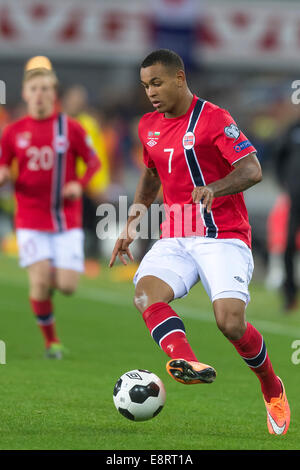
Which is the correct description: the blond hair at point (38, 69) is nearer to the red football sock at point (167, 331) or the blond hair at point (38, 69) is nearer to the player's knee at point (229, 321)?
the red football sock at point (167, 331)

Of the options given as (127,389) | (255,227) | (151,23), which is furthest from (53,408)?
(151,23)

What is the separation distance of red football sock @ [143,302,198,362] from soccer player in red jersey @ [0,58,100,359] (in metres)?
3.21

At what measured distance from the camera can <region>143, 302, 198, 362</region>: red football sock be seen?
5582 mm

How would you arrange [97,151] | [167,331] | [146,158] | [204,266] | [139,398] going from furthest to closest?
[97,151], [146,158], [204,266], [139,398], [167,331]

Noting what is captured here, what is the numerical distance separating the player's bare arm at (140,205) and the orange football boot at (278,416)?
3.96 feet

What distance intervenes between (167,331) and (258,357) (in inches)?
25.6

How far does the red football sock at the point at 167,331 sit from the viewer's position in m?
5.58

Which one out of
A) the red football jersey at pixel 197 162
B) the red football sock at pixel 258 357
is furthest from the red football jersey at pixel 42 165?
the red football sock at pixel 258 357

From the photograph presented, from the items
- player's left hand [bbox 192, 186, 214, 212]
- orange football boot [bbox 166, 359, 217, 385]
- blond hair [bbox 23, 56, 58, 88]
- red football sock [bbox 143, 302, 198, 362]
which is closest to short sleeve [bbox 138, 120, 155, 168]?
player's left hand [bbox 192, 186, 214, 212]

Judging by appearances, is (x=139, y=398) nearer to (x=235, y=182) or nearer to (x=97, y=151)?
(x=235, y=182)

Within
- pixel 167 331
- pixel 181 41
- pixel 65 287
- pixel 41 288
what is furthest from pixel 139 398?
pixel 181 41

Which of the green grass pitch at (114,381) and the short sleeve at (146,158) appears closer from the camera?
the green grass pitch at (114,381)

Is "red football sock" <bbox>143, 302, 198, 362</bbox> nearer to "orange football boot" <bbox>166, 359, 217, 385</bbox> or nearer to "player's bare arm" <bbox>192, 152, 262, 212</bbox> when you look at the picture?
"orange football boot" <bbox>166, 359, 217, 385</bbox>

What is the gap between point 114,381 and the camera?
796 centimetres
